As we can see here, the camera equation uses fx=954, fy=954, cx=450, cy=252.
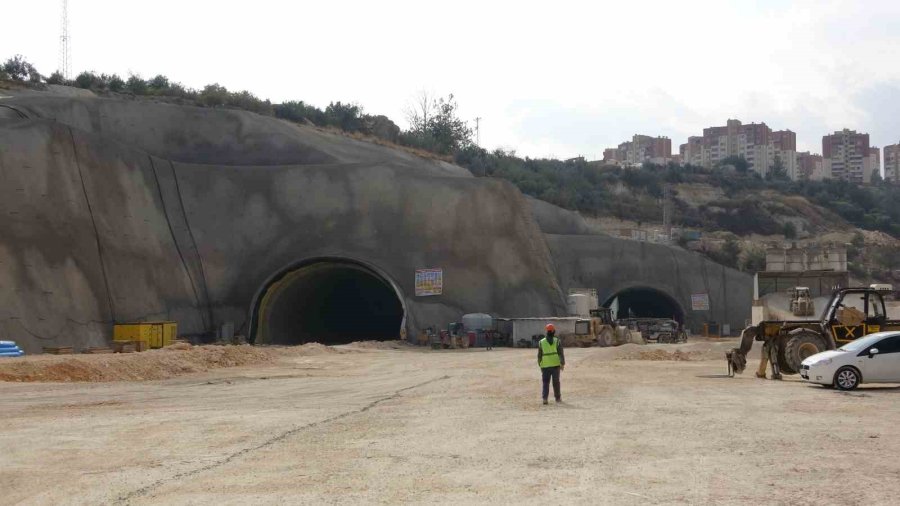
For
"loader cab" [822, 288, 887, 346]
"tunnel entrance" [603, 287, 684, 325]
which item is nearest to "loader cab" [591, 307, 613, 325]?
"tunnel entrance" [603, 287, 684, 325]

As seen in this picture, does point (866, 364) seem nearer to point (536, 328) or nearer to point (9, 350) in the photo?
point (9, 350)

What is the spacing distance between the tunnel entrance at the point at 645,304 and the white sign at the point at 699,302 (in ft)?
4.36

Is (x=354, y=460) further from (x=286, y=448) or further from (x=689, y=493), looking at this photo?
(x=689, y=493)

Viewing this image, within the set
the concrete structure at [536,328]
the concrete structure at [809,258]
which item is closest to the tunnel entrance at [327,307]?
the concrete structure at [536,328]

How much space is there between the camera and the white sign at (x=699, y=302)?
7725 cm

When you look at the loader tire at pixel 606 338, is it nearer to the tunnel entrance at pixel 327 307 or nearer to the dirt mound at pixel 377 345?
the dirt mound at pixel 377 345

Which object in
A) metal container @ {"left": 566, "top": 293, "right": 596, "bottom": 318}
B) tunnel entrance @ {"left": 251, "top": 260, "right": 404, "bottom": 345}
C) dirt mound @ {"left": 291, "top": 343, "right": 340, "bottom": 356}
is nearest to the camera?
dirt mound @ {"left": 291, "top": 343, "right": 340, "bottom": 356}

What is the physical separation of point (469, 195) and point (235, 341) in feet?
54.9

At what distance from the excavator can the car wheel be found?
308 centimetres

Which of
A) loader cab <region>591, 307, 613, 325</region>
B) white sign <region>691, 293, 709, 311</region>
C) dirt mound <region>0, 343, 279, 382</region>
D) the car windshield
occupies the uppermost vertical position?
white sign <region>691, 293, 709, 311</region>

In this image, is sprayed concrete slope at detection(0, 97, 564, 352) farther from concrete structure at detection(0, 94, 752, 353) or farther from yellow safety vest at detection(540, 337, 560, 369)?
yellow safety vest at detection(540, 337, 560, 369)

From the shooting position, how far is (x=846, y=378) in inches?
851

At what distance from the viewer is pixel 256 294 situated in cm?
5334

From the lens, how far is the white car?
21625mm
